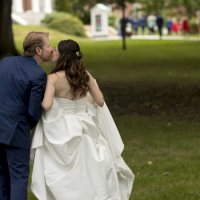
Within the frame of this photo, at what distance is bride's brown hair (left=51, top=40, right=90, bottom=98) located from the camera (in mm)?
6387

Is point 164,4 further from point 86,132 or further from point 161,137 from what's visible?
point 86,132

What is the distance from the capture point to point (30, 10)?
6762cm

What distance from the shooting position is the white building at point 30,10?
64188 mm

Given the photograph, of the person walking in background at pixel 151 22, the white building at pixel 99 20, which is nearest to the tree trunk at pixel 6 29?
the white building at pixel 99 20

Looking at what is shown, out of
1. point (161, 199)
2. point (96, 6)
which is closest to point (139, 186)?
point (161, 199)

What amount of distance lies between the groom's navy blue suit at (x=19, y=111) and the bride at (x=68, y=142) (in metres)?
0.08

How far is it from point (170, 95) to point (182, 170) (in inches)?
327

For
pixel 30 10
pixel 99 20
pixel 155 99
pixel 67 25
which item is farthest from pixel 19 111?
pixel 30 10

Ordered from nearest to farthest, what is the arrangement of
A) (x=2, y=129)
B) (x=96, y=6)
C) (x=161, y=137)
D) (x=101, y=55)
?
1. (x=2, y=129)
2. (x=161, y=137)
3. (x=101, y=55)
4. (x=96, y=6)

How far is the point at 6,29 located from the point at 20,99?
1939 centimetres

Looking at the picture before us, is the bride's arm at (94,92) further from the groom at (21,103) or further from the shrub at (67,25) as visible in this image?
the shrub at (67,25)

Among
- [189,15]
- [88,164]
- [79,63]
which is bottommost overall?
[189,15]

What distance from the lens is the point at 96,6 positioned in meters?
61.0

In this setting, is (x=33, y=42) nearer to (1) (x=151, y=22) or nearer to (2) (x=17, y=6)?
(2) (x=17, y=6)
